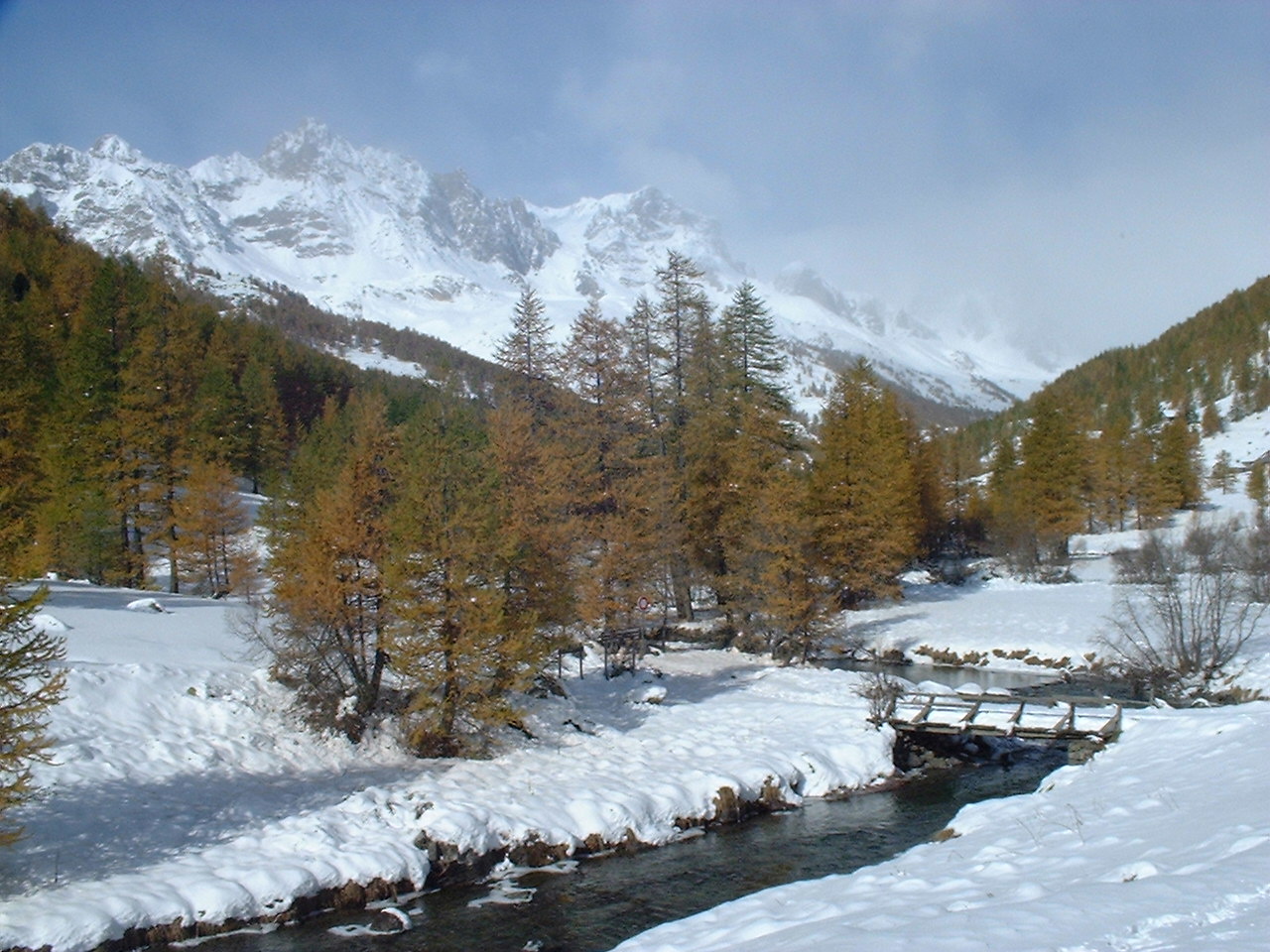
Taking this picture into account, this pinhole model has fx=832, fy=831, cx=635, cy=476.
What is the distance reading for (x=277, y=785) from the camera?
18.1m

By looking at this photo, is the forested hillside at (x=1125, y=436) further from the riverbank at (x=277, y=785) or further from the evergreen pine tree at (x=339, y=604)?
the evergreen pine tree at (x=339, y=604)

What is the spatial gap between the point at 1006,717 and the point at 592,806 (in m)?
12.1

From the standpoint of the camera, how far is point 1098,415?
133m

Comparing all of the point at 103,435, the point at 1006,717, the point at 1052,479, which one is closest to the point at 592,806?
the point at 1006,717

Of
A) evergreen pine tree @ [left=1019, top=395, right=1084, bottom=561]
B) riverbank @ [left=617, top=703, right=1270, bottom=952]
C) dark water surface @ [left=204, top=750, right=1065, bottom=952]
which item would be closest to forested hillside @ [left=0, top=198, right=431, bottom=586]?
dark water surface @ [left=204, top=750, right=1065, bottom=952]

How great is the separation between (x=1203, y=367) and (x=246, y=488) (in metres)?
144

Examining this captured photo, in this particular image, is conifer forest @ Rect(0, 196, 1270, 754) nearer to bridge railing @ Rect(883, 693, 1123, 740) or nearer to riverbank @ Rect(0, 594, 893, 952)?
riverbank @ Rect(0, 594, 893, 952)

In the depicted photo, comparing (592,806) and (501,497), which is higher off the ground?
(501,497)

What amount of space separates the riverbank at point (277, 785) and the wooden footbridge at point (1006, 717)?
4.31ft

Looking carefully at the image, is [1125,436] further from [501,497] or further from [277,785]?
[277,785]

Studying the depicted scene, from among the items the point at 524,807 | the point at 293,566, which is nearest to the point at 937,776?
the point at 524,807

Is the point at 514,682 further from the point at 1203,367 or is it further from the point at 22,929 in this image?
the point at 1203,367

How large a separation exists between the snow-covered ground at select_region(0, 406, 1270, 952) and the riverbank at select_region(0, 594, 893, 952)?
0.19 ft

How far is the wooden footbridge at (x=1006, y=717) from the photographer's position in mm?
20906
